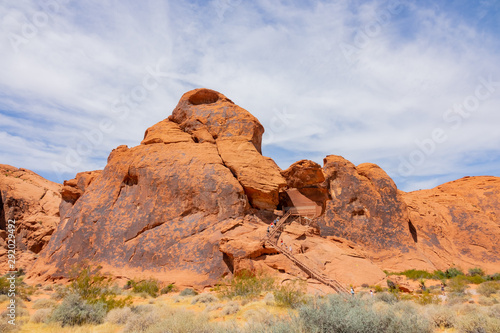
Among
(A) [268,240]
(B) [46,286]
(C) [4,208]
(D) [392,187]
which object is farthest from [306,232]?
(C) [4,208]

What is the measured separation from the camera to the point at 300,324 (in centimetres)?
639

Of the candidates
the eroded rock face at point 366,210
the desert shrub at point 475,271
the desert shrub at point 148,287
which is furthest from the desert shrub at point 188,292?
the desert shrub at point 475,271

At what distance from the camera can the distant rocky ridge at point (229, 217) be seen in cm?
1842

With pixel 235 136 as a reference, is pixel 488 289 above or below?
below

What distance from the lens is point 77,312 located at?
9.57m

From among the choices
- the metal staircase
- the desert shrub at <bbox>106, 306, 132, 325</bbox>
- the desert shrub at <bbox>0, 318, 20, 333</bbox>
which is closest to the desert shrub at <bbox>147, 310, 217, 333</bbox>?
the desert shrub at <bbox>106, 306, 132, 325</bbox>

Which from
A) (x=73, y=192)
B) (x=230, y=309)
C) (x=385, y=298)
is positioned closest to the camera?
(x=230, y=309)

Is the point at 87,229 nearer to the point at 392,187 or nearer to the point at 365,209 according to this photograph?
the point at 365,209

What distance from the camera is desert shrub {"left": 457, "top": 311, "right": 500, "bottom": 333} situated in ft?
22.5

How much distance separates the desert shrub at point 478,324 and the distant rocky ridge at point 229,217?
29.6 ft

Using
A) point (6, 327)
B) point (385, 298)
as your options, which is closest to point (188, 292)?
point (6, 327)

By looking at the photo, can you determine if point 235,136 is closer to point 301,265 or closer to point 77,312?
point 301,265

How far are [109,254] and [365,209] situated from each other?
21.4 m

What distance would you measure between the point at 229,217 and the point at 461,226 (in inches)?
936
